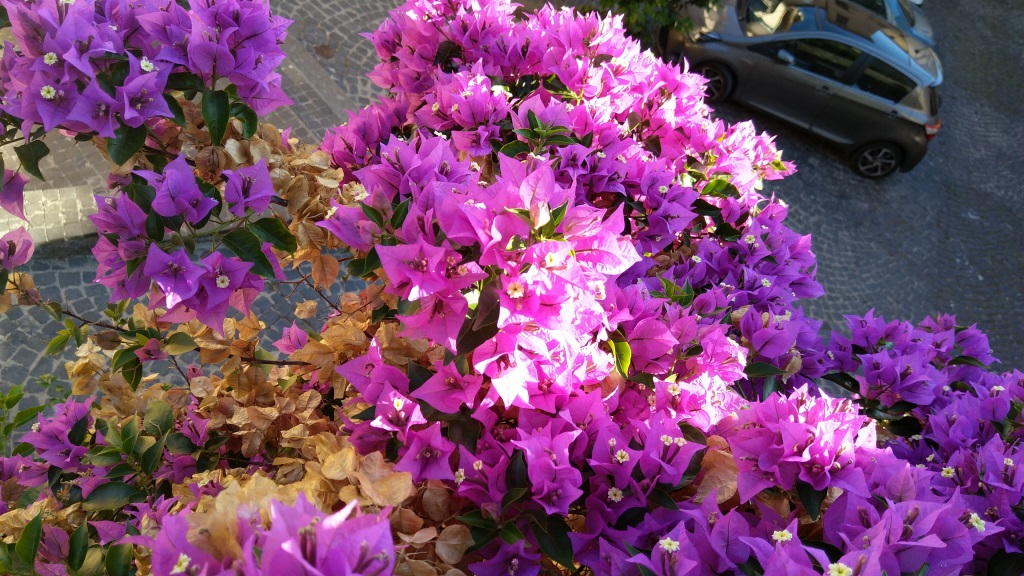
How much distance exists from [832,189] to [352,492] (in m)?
5.58

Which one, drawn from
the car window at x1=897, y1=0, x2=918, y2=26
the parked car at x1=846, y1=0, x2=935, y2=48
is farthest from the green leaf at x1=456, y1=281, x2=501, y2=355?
the car window at x1=897, y1=0, x2=918, y2=26

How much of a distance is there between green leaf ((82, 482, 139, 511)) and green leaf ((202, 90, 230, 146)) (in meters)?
0.77

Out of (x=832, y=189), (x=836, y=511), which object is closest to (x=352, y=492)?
(x=836, y=511)

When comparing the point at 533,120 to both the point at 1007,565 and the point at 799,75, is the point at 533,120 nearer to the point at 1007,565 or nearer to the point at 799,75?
the point at 1007,565

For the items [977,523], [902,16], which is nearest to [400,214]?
[977,523]

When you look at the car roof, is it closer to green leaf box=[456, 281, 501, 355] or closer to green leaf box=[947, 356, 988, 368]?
green leaf box=[947, 356, 988, 368]

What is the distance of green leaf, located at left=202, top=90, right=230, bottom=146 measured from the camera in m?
1.36

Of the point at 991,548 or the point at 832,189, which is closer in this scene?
the point at 991,548

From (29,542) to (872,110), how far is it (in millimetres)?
6068

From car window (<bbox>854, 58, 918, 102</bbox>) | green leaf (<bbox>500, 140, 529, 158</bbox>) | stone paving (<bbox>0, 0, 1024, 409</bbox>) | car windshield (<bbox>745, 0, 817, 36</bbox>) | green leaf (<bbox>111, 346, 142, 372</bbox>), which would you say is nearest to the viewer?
green leaf (<bbox>111, 346, 142, 372</bbox>)

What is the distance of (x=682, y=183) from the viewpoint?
1990 mm

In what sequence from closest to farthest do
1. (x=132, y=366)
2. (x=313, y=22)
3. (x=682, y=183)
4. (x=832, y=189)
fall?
(x=132, y=366) < (x=682, y=183) < (x=313, y=22) < (x=832, y=189)

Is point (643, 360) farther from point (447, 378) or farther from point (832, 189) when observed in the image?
point (832, 189)

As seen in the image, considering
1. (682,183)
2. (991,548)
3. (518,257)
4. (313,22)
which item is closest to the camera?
(518,257)
